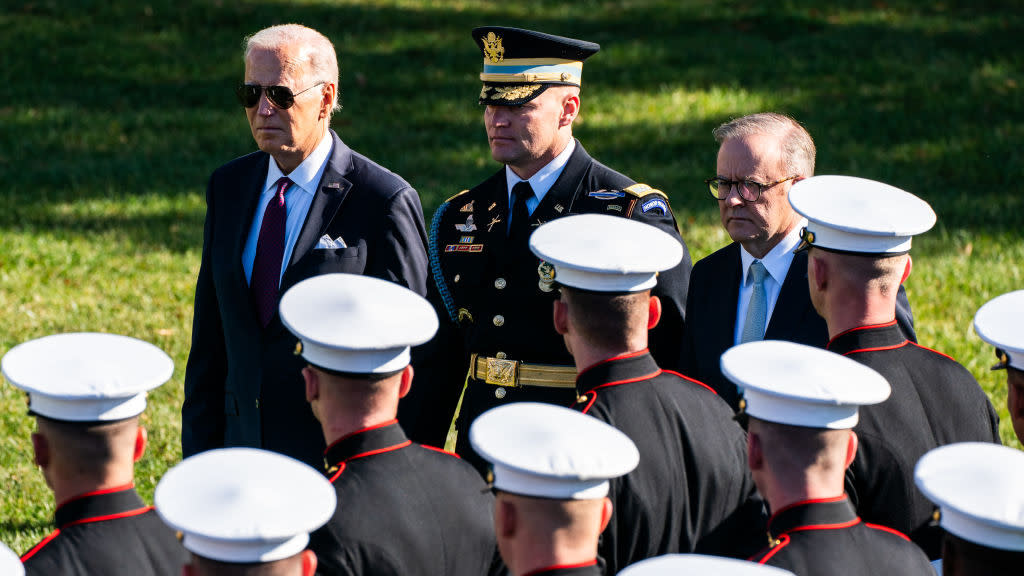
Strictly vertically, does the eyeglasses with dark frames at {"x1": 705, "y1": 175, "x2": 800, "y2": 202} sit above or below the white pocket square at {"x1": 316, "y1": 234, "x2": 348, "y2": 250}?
above

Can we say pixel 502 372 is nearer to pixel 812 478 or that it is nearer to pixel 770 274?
pixel 770 274

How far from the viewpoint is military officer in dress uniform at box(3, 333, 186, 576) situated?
10.6 feet

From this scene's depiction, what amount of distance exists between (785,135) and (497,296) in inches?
51.9

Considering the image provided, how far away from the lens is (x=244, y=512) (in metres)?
2.75

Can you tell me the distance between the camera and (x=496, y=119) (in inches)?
197

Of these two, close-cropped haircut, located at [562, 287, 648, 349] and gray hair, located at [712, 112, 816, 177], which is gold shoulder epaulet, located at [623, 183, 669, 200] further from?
close-cropped haircut, located at [562, 287, 648, 349]

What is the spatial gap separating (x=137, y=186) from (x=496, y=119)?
8.25 metres

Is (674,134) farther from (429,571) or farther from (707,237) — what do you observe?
(429,571)

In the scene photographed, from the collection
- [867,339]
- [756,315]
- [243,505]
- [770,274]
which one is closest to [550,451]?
[243,505]

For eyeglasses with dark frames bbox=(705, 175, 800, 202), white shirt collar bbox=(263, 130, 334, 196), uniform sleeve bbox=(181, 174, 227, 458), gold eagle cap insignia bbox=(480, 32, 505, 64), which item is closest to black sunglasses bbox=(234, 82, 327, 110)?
white shirt collar bbox=(263, 130, 334, 196)

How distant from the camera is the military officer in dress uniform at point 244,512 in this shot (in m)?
2.72

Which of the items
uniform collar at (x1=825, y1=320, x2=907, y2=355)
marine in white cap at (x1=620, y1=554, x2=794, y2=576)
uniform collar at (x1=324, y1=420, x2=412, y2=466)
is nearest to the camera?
marine in white cap at (x1=620, y1=554, x2=794, y2=576)

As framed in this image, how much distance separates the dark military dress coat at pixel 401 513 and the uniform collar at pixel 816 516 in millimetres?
776

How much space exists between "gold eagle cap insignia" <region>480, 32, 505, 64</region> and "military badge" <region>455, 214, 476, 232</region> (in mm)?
637
